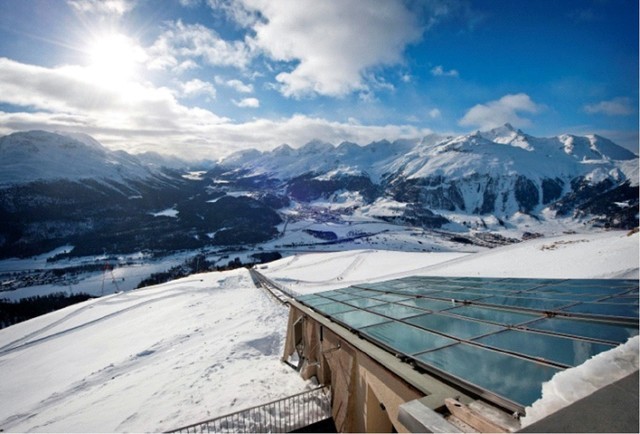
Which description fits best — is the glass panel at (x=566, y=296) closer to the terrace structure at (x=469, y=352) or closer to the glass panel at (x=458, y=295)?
the terrace structure at (x=469, y=352)

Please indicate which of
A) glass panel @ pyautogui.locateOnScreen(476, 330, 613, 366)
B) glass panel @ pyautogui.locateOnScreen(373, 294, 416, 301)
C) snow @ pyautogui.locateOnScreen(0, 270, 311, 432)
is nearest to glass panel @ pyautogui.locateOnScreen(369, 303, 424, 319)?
glass panel @ pyautogui.locateOnScreen(373, 294, 416, 301)

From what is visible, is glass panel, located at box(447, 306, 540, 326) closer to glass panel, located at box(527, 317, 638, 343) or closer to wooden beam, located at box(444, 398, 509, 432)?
glass panel, located at box(527, 317, 638, 343)

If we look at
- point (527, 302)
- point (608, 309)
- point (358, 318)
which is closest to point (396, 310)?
point (358, 318)

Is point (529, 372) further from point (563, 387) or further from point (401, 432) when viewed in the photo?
point (401, 432)

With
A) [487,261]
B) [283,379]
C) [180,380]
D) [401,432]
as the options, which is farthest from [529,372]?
[487,261]

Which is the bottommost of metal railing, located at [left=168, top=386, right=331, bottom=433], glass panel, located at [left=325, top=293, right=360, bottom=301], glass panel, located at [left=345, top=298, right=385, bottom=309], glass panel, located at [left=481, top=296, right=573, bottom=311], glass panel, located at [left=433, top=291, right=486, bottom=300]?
metal railing, located at [left=168, top=386, right=331, bottom=433]

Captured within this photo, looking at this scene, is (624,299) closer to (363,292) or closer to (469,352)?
(469,352)
